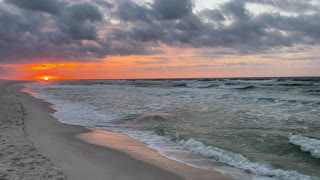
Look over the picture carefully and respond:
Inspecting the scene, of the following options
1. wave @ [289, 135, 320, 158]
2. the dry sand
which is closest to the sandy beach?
the dry sand

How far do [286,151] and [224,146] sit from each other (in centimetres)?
157

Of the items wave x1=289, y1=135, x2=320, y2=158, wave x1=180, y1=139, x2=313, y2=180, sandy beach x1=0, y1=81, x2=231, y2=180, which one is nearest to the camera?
sandy beach x1=0, y1=81, x2=231, y2=180

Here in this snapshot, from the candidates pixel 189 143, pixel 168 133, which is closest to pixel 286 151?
pixel 189 143

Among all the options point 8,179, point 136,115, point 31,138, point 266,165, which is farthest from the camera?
point 136,115

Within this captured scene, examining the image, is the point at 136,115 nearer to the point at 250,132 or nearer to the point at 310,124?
the point at 250,132

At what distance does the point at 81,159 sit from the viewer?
25.1ft

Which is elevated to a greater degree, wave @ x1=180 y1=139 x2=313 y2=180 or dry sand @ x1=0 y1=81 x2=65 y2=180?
dry sand @ x1=0 y1=81 x2=65 y2=180

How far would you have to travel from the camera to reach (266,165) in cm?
749

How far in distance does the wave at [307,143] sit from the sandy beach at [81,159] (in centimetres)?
303

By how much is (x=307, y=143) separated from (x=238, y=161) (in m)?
2.71

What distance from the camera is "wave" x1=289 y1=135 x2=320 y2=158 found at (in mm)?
8494

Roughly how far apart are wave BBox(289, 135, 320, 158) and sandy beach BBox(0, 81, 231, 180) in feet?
9.95

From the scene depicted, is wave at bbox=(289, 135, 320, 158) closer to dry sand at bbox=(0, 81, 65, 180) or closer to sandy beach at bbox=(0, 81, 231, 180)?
sandy beach at bbox=(0, 81, 231, 180)

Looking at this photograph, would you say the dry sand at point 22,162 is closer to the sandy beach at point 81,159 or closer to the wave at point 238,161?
the sandy beach at point 81,159
